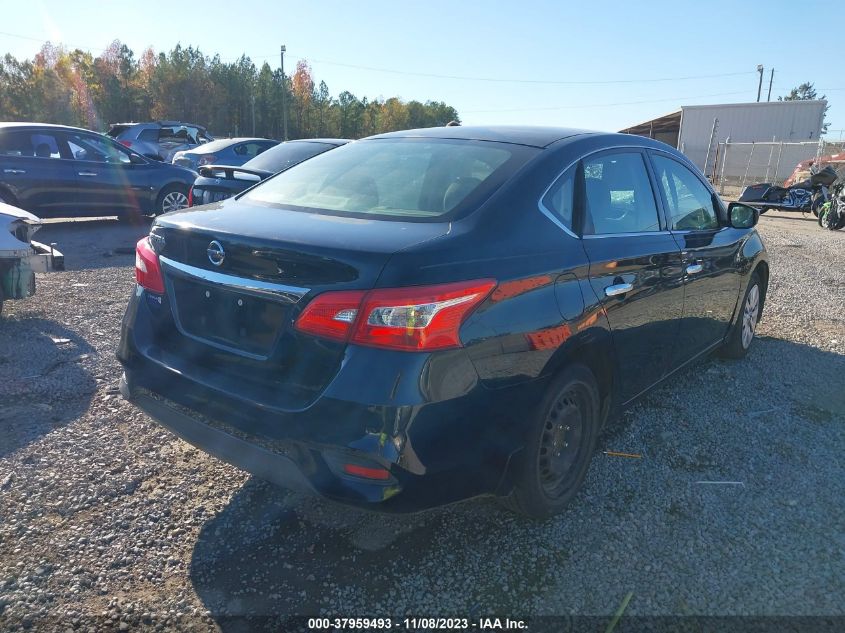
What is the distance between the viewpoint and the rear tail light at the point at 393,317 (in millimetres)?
2023

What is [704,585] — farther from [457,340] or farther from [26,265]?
[26,265]

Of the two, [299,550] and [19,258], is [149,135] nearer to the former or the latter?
[19,258]

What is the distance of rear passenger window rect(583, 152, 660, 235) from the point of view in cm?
295

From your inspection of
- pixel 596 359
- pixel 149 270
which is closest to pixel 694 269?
pixel 596 359

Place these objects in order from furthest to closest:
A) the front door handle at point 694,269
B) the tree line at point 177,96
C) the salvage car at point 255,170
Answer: the tree line at point 177,96 < the salvage car at point 255,170 < the front door handle at point 694,269

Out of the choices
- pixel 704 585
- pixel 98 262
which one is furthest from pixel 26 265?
pixel 704 585

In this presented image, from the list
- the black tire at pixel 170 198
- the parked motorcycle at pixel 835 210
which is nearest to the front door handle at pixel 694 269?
the black tire at pixel 170 198

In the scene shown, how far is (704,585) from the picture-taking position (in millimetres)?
2453

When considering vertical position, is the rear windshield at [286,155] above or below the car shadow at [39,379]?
above

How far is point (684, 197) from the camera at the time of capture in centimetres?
395

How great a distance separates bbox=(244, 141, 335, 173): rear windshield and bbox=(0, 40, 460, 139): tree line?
43941 mm

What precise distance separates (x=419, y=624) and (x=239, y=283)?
1388 millimetres

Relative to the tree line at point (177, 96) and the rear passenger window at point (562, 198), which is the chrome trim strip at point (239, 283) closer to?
the rear passenger window at point (562, 198)

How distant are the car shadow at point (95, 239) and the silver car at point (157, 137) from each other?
6.60 metres
